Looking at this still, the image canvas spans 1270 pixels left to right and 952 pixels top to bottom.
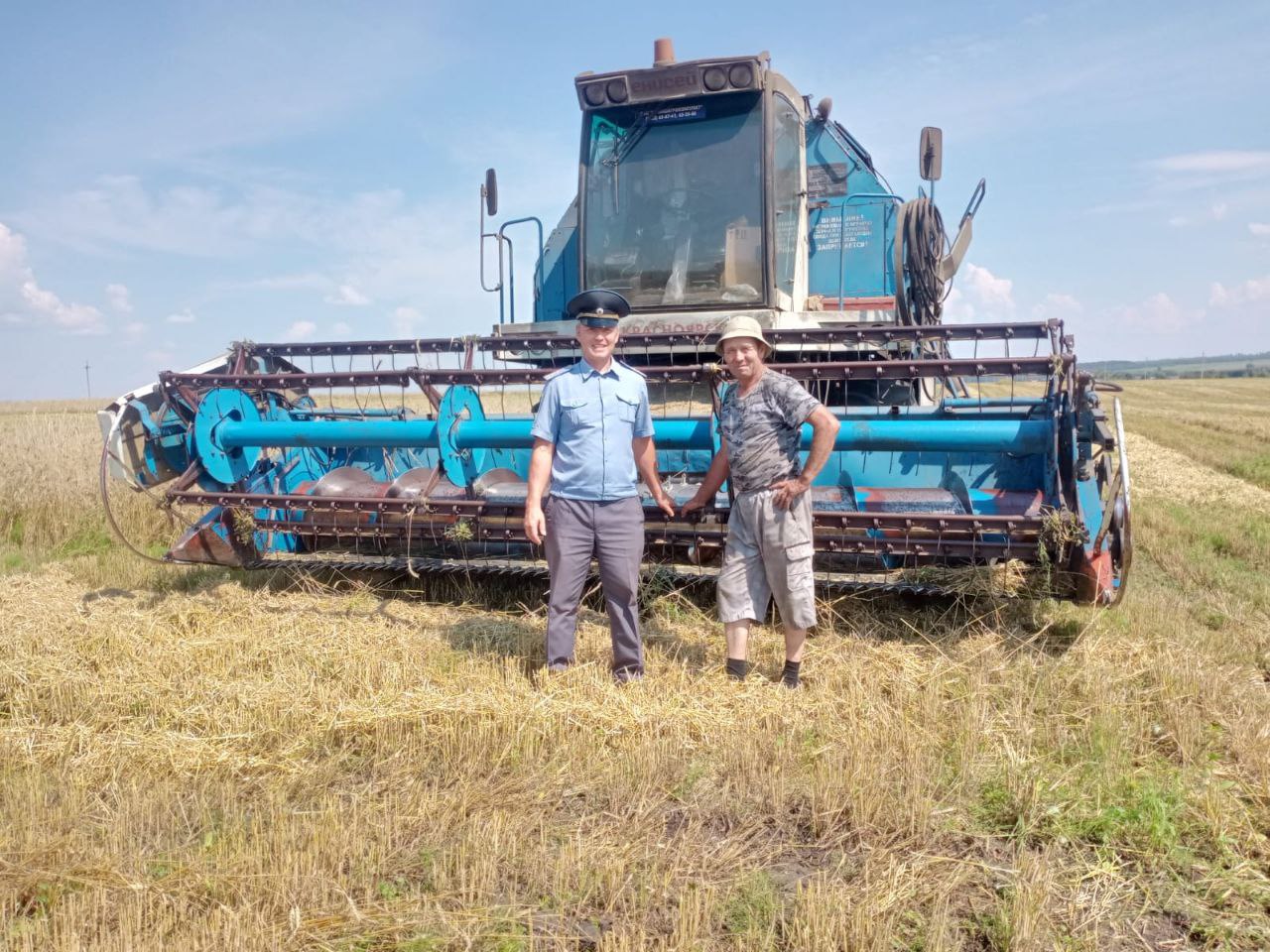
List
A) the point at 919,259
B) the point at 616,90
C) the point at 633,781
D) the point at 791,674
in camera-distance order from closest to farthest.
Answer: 1. the point at 633,781
2. the point at 791,674
3. the point at 616,90
4. the point at 919,259

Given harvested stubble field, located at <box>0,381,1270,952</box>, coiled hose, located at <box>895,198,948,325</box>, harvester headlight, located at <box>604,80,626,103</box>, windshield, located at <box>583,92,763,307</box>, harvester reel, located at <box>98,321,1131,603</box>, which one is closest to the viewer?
harvested stubble field, located at <box>0,381,1270,952</box>

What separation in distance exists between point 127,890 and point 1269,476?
12.7m

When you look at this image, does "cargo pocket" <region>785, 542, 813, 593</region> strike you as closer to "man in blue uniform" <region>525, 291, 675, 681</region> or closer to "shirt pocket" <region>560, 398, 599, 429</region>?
"man in blue uniform" <region>525, 291, 675, 681</region>

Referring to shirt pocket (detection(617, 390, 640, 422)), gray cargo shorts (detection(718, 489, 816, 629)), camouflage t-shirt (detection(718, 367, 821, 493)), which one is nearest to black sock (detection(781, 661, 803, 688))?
gray cargo shorts (detection(718, 489, 816, 629))

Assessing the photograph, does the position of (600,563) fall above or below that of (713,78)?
below

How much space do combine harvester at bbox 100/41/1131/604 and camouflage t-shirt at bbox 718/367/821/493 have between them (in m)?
0.63

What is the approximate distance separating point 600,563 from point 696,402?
216 centimetres

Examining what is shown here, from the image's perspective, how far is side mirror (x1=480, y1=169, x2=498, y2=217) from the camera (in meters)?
6.82

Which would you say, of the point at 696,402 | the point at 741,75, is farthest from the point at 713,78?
the point at 696,402

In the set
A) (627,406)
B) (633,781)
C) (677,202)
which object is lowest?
(633,781)

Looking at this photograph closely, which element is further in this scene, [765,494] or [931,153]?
[931,153]

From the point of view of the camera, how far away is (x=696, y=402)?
588cm

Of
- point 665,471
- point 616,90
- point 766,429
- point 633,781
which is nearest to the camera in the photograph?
point 633,781

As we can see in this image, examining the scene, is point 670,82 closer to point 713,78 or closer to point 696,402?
point 713,78
